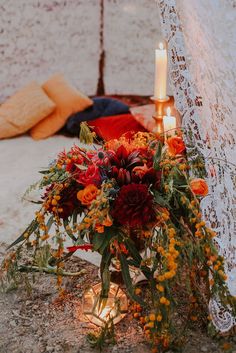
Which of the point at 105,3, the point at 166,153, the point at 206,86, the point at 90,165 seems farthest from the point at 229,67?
the point at 105,3

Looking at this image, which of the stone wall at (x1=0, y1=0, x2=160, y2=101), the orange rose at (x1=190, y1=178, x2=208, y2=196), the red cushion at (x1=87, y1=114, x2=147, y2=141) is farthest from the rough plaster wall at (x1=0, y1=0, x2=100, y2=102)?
the orange rose at (x1=190, y1=178, x2=208, y2=196)

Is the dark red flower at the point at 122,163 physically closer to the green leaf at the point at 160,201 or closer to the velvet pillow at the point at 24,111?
the green leaf at the point at 160,201

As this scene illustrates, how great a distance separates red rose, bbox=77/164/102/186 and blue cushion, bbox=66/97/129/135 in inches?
68.9

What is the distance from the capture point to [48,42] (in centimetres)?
351

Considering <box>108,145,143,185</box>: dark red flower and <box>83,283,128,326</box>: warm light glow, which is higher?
<box>108,145,143,185</box>: dark red flower

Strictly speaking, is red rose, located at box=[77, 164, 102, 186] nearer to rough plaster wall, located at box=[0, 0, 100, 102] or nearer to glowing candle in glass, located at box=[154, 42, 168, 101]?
glowing candle in glass, located at box=[154, 42, 168, 101]

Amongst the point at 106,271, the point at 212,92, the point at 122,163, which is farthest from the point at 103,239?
the point at 212,92

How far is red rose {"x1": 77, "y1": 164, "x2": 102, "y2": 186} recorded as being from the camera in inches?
56.6

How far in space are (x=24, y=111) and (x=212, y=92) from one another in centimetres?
190

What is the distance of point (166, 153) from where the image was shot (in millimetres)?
1540

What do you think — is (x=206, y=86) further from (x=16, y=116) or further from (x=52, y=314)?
(x=16, y=116)

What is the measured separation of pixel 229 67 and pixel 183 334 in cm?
71

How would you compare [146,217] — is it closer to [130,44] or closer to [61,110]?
[61,110]

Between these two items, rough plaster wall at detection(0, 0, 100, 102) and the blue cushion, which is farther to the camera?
rough plaster wall at detection(0, 0, 100, 102)
